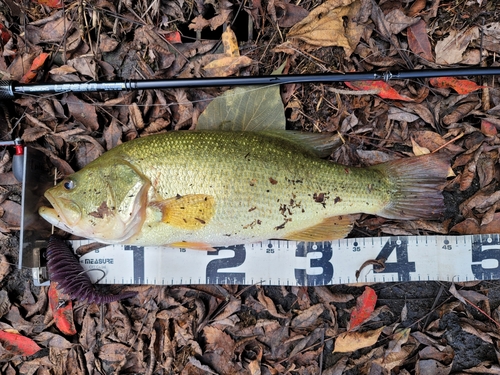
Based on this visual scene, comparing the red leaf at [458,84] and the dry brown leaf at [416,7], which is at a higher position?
the dry brown leaf at [416,7]

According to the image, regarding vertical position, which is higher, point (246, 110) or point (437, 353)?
point (246, 110)

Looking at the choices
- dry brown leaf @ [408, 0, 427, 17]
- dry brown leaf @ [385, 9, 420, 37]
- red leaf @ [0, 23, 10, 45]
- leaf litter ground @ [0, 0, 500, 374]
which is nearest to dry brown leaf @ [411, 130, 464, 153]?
leaf litter ground @ [0, 0, 500, 374]

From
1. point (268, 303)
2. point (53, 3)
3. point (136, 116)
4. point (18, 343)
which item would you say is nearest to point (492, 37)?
point (268, 303)

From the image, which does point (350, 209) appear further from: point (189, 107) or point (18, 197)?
point (18, 197)

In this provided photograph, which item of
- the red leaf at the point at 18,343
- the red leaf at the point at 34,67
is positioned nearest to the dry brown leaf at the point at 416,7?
the red leaf at the point at 34,67

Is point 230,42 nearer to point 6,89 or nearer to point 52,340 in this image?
point 6,89

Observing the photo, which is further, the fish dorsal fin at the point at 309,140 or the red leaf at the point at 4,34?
the red leaf at the point at 4,34

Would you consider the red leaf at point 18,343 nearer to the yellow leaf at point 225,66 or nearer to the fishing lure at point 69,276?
the fishing lure at point 69,276

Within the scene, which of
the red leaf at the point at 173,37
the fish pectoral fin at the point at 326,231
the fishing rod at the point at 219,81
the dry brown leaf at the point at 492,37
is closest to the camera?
the fishing rod at the point at 219,81
